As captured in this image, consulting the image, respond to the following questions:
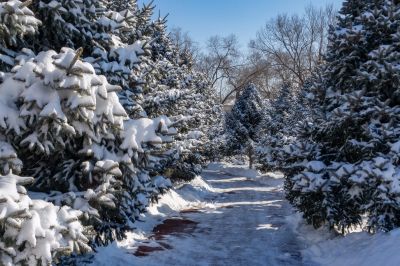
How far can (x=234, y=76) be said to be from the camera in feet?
229

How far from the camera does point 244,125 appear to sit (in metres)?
35.2

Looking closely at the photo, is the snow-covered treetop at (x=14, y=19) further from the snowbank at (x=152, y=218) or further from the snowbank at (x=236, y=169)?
the snowbank at (x=236, y=169)

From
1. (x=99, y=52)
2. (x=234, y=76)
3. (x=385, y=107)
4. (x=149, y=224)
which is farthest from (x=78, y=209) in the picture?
(x=234, y=76)

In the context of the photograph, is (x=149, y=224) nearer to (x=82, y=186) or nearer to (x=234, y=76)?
(x=82, y=186)

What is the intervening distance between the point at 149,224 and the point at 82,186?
8.33 m

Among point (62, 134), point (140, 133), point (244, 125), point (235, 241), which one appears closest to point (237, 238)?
point (235, 241)

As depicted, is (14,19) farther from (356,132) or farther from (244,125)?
(244,125)

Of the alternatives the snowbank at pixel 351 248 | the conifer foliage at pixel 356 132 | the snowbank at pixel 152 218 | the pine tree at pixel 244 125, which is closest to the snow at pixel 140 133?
the snowbank at pixel 152 218

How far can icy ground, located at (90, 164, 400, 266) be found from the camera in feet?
28.2

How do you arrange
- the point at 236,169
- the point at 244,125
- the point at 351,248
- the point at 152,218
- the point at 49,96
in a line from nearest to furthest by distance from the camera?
the point at 49,96 → the point at 351,248 → the point at 152,218 → the point at 244,125 → the point at 236,169

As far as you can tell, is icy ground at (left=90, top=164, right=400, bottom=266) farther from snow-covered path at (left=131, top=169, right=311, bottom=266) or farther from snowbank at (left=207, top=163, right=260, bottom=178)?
snowbank at (left=207, top=163, right=260, bottom=178)

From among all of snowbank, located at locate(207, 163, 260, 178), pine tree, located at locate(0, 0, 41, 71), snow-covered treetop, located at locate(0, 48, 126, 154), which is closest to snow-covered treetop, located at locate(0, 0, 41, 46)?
pine tree, located at locate(0, 0, 41, 71)

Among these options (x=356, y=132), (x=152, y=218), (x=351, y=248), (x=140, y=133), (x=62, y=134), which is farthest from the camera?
(x=152, y=218)

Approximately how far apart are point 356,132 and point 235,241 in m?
4.36
